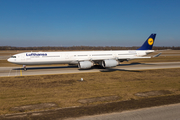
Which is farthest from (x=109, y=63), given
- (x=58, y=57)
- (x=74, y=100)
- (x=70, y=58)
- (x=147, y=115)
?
(x=147, y=115)

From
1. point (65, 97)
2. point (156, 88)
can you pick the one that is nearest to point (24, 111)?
point (65, 97)

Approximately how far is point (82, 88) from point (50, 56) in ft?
55.7

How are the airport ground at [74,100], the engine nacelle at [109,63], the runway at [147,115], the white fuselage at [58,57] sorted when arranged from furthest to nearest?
the engine nacelle at [109,63], the white fuselage at [58,57], the airport ground at [74,100], the runway at [147,115]

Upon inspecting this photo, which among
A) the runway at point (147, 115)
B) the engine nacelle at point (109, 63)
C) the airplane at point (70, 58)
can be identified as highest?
the airplane at point (70, 58)

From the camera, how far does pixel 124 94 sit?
16766 mm

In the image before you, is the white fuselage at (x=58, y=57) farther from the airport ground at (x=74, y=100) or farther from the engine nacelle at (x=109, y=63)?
the airport ground at (x=74, y=100)

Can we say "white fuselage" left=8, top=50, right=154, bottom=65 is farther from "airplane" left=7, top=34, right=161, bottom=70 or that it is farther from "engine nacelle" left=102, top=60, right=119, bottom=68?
"engine nacelle" left=102, top=60, right=119, bottom=68

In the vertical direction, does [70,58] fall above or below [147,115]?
above

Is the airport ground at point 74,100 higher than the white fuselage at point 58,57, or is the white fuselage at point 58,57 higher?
the white fuselage at point 58,57

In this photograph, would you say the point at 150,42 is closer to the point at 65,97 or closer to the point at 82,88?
the point at 82,88

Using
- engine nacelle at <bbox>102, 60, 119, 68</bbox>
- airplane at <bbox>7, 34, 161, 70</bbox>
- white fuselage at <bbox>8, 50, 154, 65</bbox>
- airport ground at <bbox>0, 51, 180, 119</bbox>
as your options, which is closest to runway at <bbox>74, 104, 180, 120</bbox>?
airport ground at <bbox>0, 51, 180, 119</bbox>

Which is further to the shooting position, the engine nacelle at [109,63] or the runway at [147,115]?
the engine nacelle at [109,63]

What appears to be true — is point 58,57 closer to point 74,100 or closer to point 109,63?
point 109,63

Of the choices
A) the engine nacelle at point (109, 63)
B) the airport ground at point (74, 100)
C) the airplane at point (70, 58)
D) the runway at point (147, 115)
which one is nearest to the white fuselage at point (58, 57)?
the airplane at point (70, 58)
